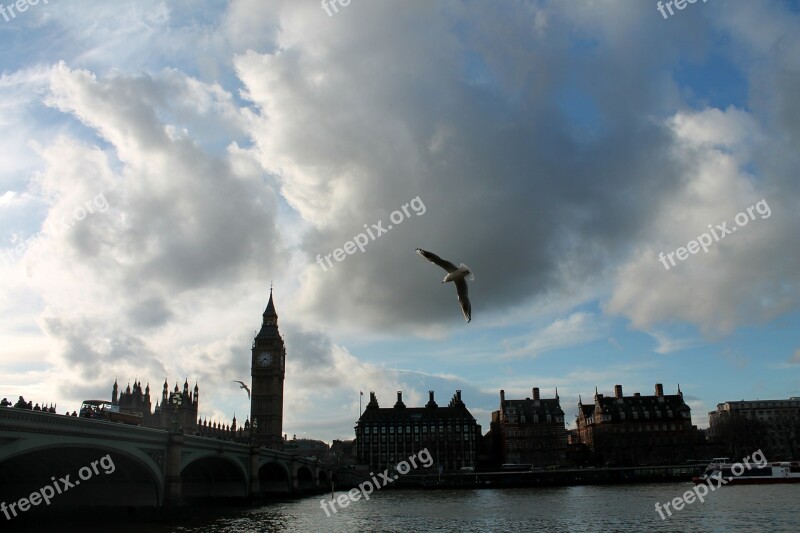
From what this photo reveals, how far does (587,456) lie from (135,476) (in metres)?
109

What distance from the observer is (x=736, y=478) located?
92312 mm

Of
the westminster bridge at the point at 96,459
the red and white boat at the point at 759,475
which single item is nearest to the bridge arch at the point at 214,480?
the westminster bridge at the point at 96,459

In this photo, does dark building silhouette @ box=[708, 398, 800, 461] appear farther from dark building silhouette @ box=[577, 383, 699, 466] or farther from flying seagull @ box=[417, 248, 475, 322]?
flying seagull @ box=[417, 248, 475, 322]

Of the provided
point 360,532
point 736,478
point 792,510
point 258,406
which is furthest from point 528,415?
point 360,532

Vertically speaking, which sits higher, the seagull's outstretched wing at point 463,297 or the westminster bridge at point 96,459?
the seagull's outstretched wing at point 463,297

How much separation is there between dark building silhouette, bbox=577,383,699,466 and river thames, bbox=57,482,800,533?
62169mm

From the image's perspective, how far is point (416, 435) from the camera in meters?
154

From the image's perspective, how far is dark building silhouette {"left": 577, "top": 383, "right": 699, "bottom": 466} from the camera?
134 metres

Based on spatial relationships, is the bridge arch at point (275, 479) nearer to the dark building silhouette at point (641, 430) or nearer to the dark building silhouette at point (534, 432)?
the dark building silhouette at point (534, 432)

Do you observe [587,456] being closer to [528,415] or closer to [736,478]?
[528,415]

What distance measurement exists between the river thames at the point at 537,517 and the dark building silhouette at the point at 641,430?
62.2m

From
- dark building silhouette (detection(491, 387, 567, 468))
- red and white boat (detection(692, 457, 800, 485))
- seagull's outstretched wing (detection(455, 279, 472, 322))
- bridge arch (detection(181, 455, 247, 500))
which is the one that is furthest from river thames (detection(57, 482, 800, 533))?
dark building silhouette (detection(491, 387, 567, 468))

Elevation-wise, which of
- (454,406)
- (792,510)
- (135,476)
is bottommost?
(792,510)

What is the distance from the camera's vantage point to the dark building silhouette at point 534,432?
142250mm
